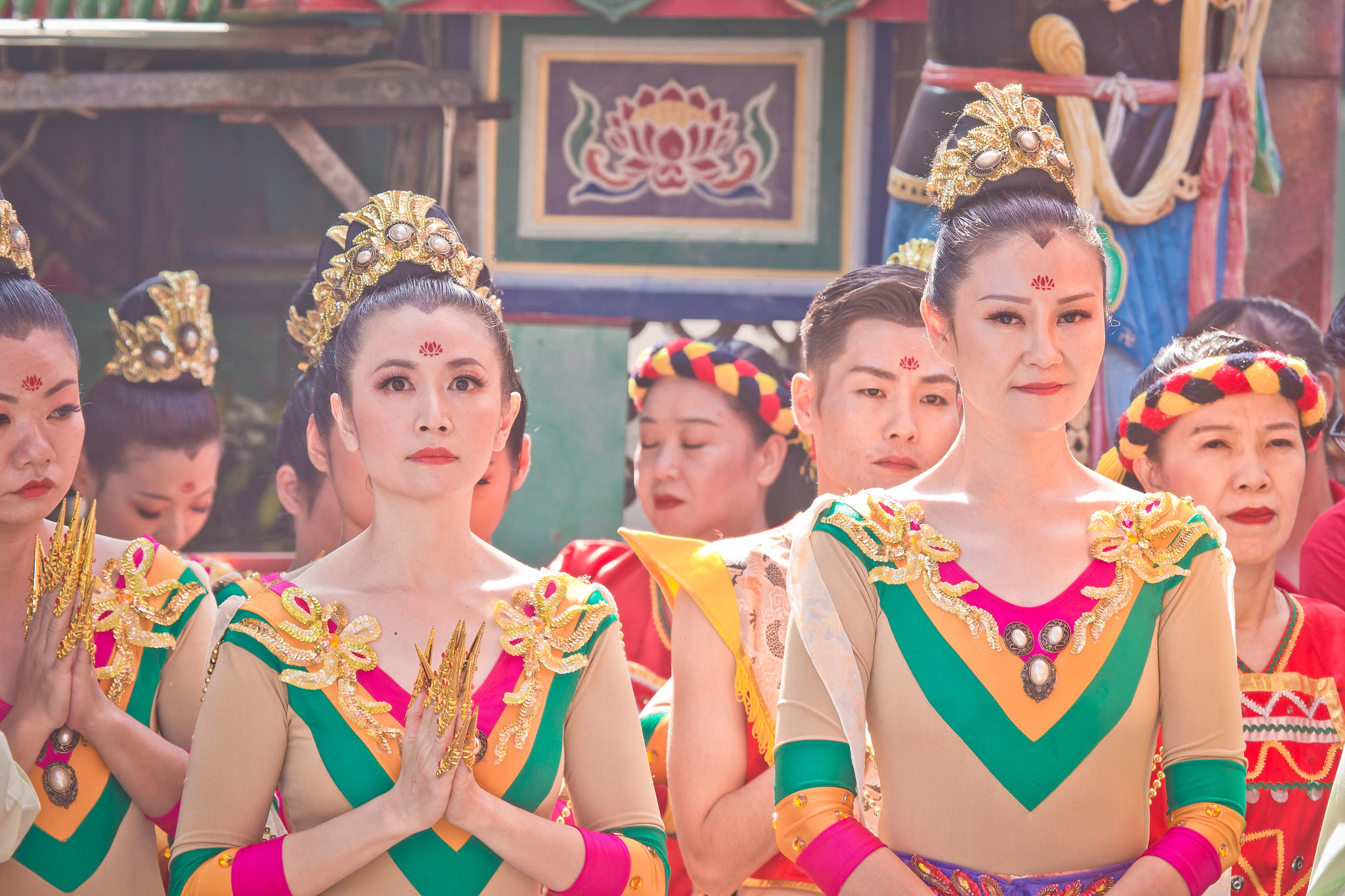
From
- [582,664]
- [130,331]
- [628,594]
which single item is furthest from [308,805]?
[130,331]

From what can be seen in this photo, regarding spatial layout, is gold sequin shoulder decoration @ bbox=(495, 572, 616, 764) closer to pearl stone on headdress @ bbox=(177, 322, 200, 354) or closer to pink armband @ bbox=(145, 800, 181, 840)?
pink armband @ bbox=(145, 800, 181, 840)

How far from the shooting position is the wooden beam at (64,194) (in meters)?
6.98

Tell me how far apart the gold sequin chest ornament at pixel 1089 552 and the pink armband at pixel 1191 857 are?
27cm

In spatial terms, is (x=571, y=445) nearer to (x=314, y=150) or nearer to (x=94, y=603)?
(x=314, y=150)

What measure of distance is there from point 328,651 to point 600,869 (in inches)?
20.9

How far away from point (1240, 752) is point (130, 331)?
122 inches

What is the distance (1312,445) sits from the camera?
322cm

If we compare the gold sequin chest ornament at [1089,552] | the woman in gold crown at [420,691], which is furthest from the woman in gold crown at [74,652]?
the gold sequin chest ornament at [1089,552]

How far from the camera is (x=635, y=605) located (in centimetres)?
387

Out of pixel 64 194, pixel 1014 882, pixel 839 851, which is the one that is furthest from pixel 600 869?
pixel 64 194

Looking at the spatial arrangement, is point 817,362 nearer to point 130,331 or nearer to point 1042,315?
point 1042,315

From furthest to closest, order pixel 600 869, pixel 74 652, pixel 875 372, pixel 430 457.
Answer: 1. pixel 875 372
2. pixel 74 652
3. pixel 430 457
4. pixel 600 869

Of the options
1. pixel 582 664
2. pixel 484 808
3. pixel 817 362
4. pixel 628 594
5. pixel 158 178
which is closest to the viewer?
pixel 484 808

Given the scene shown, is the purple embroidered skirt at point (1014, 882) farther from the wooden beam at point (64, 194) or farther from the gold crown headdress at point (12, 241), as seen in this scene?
the wooden beam at point (64, 194)
